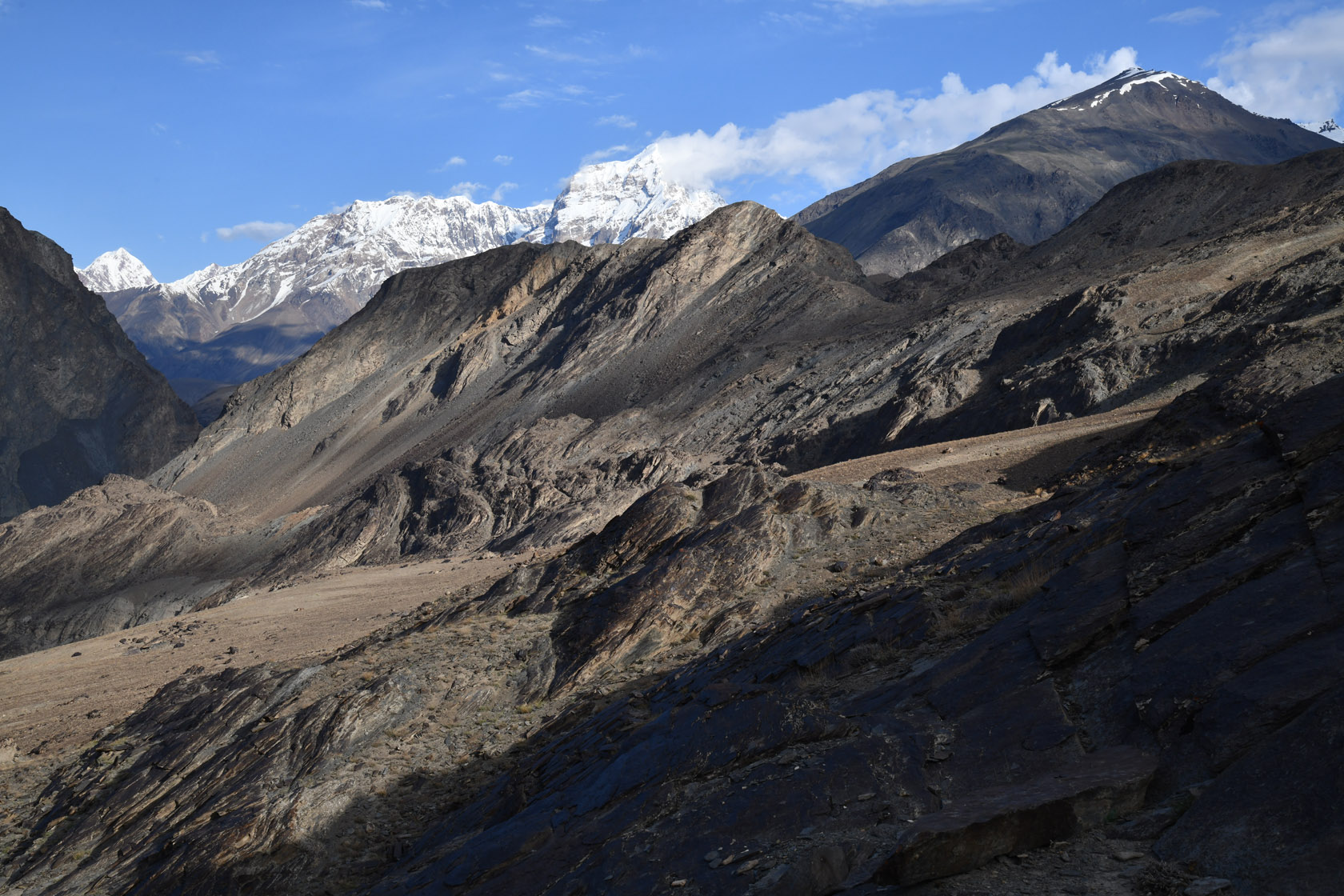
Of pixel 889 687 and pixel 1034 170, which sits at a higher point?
pixel 1034 170

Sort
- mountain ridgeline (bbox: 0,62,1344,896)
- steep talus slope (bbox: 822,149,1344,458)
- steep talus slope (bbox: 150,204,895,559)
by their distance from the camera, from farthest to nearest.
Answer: steep talus slope (bbox: 150,204,895,559) < steep talus slope (bbox: 822,149,1344,458) < mountain ridgeline (bbox: 0,62,1344,896)

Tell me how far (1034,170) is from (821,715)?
17235cm

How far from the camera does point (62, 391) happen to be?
361 ft

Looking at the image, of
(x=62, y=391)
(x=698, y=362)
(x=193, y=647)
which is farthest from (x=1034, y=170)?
(x=193, y=647)

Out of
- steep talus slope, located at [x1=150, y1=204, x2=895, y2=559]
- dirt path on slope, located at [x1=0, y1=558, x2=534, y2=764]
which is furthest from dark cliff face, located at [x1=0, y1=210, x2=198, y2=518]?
dirt path on slope, located at [x1=0, y1=558, x2=534, y2=764]

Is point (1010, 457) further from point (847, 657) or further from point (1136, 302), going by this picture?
point (1136, 302)

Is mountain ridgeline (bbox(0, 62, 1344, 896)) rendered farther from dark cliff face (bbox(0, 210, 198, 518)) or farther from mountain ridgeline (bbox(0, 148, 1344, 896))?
dark cliff face (bbox(0, 210, 198, 518))

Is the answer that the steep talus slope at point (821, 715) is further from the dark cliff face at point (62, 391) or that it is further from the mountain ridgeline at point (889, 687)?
the dark cliff face at point (62, 391)

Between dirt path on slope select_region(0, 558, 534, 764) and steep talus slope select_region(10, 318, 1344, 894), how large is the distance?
5384 millimetres

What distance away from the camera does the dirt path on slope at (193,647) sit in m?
22.9

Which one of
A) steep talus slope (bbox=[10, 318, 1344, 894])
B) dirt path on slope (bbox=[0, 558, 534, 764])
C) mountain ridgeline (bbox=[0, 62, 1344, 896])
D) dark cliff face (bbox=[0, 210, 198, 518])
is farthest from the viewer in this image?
dark cliff face (bbox=[0, 210, 198, 518])

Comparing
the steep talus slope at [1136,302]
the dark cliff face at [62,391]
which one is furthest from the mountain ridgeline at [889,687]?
the dark cliff face at [62,391]

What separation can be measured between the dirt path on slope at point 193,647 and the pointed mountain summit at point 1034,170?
382ft

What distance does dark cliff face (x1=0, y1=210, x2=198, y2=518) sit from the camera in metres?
104
